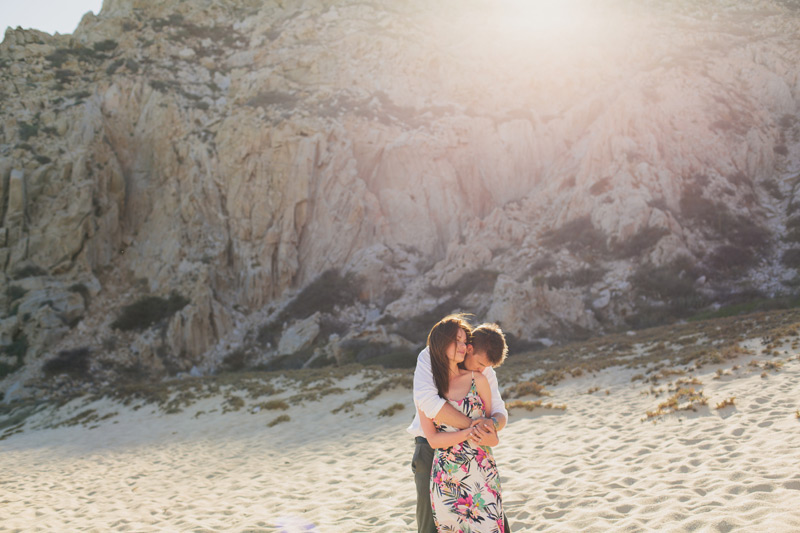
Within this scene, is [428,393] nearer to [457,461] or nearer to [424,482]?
[457,461]

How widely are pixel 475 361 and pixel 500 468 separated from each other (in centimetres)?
456

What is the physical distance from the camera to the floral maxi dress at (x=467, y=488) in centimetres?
320

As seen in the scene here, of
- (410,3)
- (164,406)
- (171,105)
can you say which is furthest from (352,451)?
(410,3)

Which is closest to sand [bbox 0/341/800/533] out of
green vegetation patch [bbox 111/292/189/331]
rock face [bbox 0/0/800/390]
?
rock face [bbox 0/0/800/390]

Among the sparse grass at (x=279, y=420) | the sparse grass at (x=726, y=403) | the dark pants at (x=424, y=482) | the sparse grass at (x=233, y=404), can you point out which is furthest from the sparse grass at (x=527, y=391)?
the dark pants at (x=424, y=482)

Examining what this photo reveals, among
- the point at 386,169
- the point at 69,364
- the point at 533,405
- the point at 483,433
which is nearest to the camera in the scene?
Result: the point at 483,433

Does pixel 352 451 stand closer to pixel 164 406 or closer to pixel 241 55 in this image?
pixel 164 406

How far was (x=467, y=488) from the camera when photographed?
10.6 ft

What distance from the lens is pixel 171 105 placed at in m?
32.3

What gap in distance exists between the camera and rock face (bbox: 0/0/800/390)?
978 inches

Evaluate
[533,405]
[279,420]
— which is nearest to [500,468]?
[533,405]

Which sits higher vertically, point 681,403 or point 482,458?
point 482,458

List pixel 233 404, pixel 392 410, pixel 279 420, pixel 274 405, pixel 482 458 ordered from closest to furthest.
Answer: pixel 482 458 → pixel 392 410 → pixel 279 420 → pixel 274 405 → pixel 233 404

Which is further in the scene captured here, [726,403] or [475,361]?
[726,403]
